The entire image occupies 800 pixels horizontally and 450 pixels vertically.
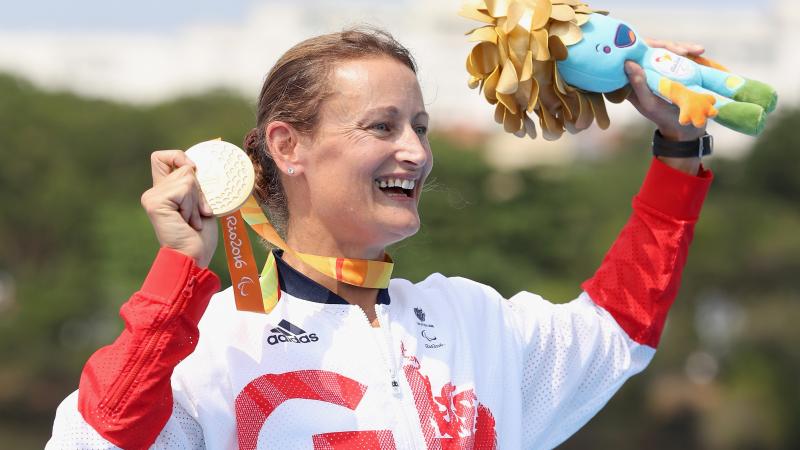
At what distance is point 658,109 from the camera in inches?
144

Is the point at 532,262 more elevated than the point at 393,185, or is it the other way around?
the point at 393,185

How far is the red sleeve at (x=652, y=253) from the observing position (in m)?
3.68

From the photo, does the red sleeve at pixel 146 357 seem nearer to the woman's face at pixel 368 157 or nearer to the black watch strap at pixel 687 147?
the woman's face at pixel 368 157

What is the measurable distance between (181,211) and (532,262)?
33.6 m

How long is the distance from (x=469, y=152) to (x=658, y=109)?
3617 cm

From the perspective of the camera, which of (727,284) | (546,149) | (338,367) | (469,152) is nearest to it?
(338,367)

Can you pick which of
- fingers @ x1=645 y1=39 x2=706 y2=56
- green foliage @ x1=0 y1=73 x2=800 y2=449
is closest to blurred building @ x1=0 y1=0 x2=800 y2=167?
green foliage @ x1=0 y1=73 x2=800 y2=449

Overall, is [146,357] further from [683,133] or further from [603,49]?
[683,133]

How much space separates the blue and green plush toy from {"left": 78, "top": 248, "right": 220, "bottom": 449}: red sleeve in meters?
1.23

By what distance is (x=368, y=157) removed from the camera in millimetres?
3230

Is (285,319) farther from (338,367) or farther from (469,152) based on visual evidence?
(469,152)

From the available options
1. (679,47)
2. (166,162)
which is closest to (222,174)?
(166,162)

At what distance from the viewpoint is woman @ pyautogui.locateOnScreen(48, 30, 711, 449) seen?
2842 millimetres

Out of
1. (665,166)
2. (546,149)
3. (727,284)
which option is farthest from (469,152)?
(665,166)
